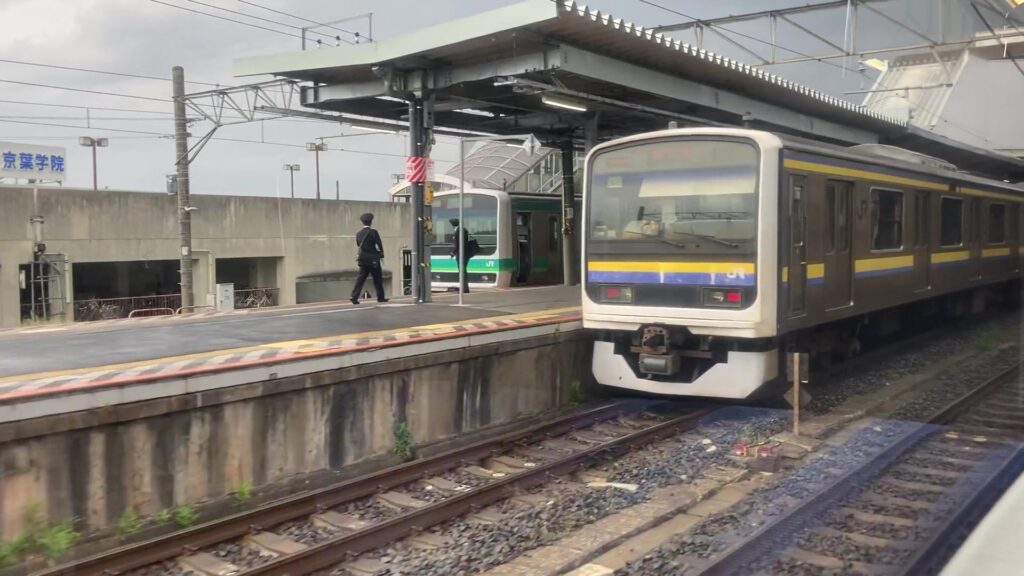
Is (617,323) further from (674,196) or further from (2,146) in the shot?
(2,146)

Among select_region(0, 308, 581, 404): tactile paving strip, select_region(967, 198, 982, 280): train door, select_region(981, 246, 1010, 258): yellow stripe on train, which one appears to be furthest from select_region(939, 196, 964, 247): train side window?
select_region(0, 308, 581, 404): tactile paving strip

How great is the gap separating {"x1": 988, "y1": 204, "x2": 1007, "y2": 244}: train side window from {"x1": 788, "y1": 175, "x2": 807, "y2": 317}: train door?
8.41 m

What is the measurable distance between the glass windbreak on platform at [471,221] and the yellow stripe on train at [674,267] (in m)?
8.72

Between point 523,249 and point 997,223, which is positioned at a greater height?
point 997,223

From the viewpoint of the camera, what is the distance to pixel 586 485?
269 inches

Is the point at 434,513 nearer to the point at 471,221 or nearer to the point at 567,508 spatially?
the point at 567,508

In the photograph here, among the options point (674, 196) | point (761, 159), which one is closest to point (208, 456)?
point (674, 196)

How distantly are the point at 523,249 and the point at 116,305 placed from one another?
16947mm

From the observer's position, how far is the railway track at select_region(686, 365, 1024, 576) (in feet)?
16.1

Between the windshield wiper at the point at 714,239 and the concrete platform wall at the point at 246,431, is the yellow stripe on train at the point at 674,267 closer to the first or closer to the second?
the windshield wiper at the point at 714,239

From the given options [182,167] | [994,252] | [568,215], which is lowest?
[994,252]

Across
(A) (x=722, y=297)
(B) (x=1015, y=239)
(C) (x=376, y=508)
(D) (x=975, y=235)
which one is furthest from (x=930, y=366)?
(C) (x=376, y=508)

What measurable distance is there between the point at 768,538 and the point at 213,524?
3833 millimetres

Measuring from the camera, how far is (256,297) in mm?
30984
